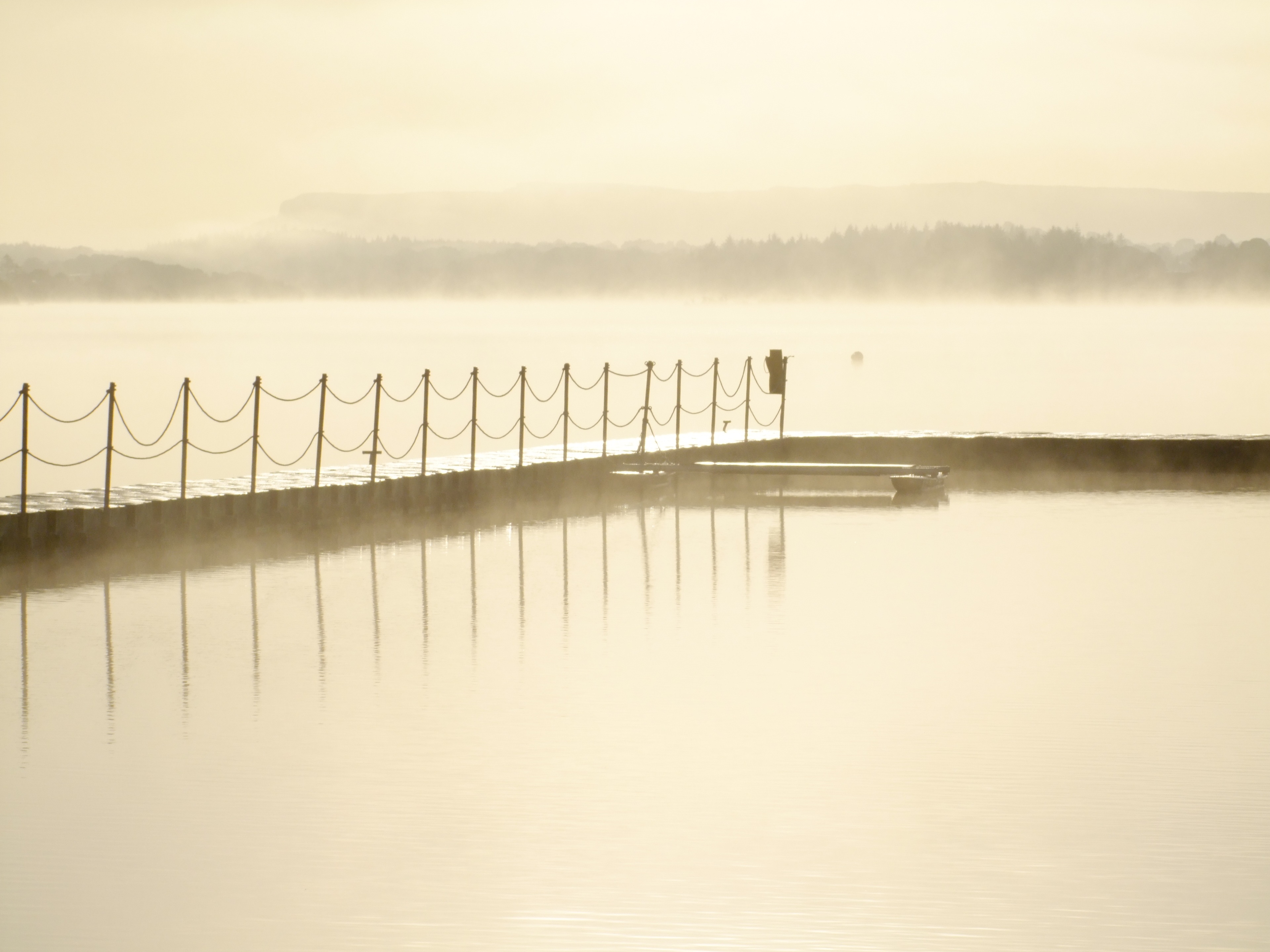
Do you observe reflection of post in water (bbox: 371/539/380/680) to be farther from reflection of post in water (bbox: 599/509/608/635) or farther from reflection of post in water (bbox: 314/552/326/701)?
reflection of post in water (bbox: 599/509/608/635)

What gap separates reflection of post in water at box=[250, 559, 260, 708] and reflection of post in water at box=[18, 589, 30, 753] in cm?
99

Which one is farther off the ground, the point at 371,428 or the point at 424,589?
the point at 371,428

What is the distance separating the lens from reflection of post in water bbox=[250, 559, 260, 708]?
8727 mm

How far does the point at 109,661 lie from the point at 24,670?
45cm

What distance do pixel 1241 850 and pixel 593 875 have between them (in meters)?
2.14

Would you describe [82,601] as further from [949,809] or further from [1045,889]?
[1045,889]

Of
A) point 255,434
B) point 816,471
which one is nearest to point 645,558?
point 255,434

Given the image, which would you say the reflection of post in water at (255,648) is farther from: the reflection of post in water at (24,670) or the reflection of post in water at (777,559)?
the reflection of post in water at (777,559)

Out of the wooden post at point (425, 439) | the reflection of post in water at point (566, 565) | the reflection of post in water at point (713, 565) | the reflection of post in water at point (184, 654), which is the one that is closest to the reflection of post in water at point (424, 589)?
the reflection of post in water at point (566, 565)

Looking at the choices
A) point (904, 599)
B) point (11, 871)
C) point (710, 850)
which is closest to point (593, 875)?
point (710, 850)

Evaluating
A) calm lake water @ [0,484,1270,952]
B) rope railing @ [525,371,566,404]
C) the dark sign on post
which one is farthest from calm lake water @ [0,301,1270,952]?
the dark sign on post

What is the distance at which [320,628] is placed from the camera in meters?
10.6

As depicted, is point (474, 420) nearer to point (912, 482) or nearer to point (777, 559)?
point (912, 482)

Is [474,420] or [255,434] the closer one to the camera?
[255,434]
